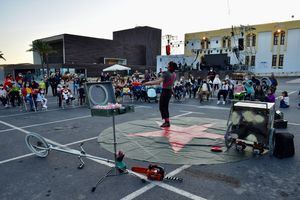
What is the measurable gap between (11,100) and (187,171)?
1290 cm

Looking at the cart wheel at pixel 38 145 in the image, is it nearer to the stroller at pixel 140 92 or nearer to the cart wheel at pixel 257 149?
the cart wheel at pixel 257 149

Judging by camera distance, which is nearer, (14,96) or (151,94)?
(14,96)

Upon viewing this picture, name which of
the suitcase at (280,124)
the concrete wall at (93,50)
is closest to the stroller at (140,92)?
the suitcase at (280,124)

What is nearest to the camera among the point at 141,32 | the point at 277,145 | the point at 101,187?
the point at 101,187

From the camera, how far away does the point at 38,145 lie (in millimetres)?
5328

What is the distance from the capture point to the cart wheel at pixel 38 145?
512 cm

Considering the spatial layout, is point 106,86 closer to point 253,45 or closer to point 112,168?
point 112,168

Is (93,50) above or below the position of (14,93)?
above

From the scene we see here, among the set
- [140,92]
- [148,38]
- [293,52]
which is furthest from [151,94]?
[148,38]

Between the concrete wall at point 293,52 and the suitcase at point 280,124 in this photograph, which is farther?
the concrete wall at point 293,52

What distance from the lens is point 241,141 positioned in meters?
5.46

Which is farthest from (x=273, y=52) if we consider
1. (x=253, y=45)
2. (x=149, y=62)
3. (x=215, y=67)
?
(x=149, y=62)

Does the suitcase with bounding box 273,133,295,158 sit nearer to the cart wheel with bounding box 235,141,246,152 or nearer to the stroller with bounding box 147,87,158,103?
the cart wheel with bounding box 235,141,246,152

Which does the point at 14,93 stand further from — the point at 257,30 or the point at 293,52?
the point at 257,30
